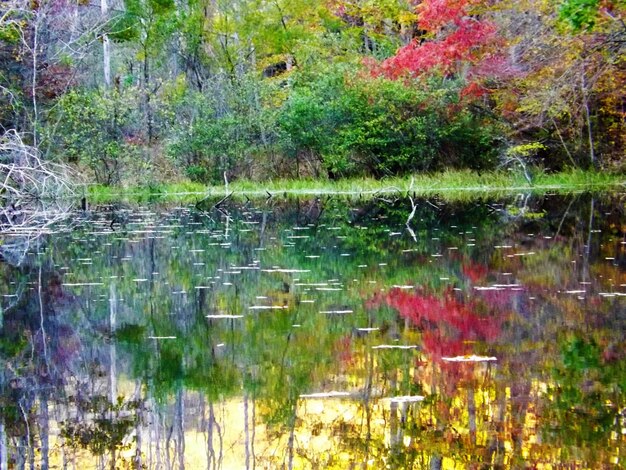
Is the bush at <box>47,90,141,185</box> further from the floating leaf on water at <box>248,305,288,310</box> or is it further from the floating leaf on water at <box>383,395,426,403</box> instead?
the floating leaf on water at <box>383,395,426,403</box>

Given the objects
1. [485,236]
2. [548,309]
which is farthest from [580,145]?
[548,309]

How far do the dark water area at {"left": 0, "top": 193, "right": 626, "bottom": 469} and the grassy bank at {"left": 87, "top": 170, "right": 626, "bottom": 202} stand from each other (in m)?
13.2

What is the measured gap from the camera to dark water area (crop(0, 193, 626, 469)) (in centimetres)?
354

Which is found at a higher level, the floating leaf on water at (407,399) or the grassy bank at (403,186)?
the grassy bank at (403,186)

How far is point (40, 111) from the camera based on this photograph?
952 inches

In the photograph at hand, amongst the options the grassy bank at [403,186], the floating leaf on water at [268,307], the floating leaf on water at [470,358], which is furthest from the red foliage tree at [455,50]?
the floating leaf on water at [470,358]

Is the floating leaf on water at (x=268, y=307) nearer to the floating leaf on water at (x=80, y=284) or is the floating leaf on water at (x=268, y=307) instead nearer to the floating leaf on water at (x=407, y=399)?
the floating leaf on water at (x=80, y=284)

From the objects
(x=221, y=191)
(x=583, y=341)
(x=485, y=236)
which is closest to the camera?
(x=583, y=341)

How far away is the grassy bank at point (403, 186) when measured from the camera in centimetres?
2383

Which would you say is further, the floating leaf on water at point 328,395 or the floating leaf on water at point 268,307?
the floating leaf on water at point 268,307

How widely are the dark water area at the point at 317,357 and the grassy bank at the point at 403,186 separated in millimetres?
13179

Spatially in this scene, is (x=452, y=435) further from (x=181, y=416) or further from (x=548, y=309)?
(x=548, y=309)

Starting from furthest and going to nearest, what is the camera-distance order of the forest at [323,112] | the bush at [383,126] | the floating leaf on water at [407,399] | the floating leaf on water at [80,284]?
the bush at [383,126] < the forest at [323,112] < the floating leaf on water at [80,284] < the floating leaf on water at [407,399]

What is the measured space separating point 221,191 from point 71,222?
10.1 m
